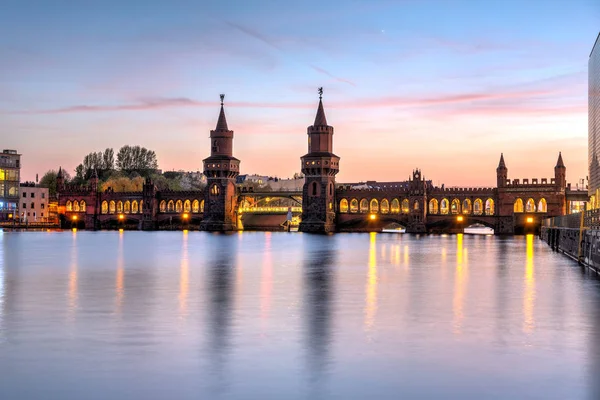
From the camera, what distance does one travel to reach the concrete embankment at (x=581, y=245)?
40188 millimetres

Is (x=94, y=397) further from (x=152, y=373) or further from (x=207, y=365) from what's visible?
(x=207, y=365)

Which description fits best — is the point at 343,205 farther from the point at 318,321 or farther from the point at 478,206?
the point at 318,321

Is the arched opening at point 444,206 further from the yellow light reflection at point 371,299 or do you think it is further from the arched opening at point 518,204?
the yellow light reflection at point 371,299

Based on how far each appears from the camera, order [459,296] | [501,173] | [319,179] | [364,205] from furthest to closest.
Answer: [364,205], [319,179], [501,173], [459,296]

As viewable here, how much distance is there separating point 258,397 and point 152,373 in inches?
93.1

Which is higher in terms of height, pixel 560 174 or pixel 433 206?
pixel 560 174

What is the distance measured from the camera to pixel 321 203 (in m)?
143

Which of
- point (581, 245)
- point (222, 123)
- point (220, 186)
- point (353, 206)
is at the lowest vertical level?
point (581, 245)

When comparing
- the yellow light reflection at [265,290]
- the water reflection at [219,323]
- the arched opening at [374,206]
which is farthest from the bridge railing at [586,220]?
the arched opening at [374,206]

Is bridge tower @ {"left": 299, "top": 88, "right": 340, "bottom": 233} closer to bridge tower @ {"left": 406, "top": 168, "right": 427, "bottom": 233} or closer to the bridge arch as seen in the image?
bridge tower @ {"left": 406, "top": 168, "right": 427, "bottom": 233}

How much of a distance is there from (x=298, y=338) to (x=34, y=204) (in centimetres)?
16539

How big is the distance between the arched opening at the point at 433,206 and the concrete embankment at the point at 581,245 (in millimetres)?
69473

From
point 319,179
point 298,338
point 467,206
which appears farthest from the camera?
point 319,179

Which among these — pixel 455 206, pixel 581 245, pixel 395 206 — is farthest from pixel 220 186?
pixel 581 245
